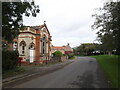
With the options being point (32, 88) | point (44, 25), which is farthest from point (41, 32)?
point (32, 88)

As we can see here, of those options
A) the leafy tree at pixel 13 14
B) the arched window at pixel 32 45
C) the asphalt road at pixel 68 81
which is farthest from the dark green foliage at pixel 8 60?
the arched window at pixel 32 45

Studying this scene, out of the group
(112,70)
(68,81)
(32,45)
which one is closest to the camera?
(68,81)

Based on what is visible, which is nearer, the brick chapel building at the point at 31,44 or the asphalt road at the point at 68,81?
the asphalt road at the point at 68,81

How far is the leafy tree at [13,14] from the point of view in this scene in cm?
1173

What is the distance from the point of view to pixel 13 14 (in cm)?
1285

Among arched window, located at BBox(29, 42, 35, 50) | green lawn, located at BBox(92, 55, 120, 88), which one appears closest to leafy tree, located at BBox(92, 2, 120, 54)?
green lawn, located at BBox(92, 55, 120, 88)

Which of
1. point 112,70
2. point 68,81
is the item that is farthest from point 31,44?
point 68,81

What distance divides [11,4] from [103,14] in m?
Result: 13.2

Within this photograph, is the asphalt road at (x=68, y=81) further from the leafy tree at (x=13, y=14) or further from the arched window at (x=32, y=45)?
the arched window at (x=32, y=45)

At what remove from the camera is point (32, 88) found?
7945 mm

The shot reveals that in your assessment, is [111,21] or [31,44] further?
[31,44]

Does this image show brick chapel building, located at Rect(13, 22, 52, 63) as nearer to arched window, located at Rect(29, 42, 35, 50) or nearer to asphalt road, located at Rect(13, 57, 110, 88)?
arched window, located at Rect(29, 42, 35, 50)

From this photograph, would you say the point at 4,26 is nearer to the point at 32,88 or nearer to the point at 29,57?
the point at 32,88

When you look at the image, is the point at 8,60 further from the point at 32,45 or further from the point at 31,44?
the point at 32,45
